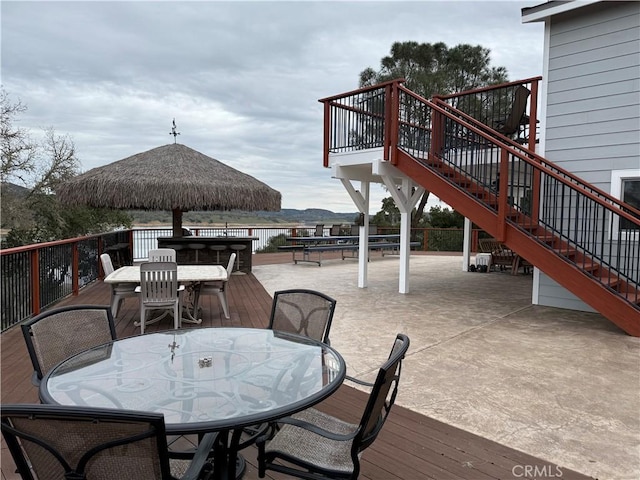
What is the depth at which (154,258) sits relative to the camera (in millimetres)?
5766

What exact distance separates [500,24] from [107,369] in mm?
9701

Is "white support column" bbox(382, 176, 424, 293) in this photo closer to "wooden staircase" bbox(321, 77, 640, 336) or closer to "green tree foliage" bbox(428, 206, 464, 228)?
"wooden staircase" bbox(321, 77, 640, 336)

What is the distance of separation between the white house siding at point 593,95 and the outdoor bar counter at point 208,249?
6.07 meters

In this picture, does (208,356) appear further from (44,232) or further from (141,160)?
(44,232)

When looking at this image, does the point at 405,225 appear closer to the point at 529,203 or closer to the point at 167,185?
the point at 529,203

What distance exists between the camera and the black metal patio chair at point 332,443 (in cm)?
154

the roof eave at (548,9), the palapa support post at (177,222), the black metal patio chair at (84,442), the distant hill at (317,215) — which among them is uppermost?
the roof eave at (548,9)

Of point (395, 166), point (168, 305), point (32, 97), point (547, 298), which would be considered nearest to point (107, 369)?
point (168, 305)

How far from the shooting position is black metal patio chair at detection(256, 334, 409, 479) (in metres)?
1.54

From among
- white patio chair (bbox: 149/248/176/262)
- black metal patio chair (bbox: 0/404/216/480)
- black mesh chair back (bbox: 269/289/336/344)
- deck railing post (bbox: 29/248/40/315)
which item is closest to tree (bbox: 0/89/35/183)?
deck railing post (bbox: 29/248/40/315)

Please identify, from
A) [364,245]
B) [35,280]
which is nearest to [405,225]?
[364,245]

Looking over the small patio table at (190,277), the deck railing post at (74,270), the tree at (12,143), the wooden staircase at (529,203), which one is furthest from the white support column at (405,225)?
the tree at (12,143)

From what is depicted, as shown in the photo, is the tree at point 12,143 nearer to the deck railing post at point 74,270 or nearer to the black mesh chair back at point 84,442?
the deck railing post at point 74,270

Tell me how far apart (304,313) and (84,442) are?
1.76 meters
